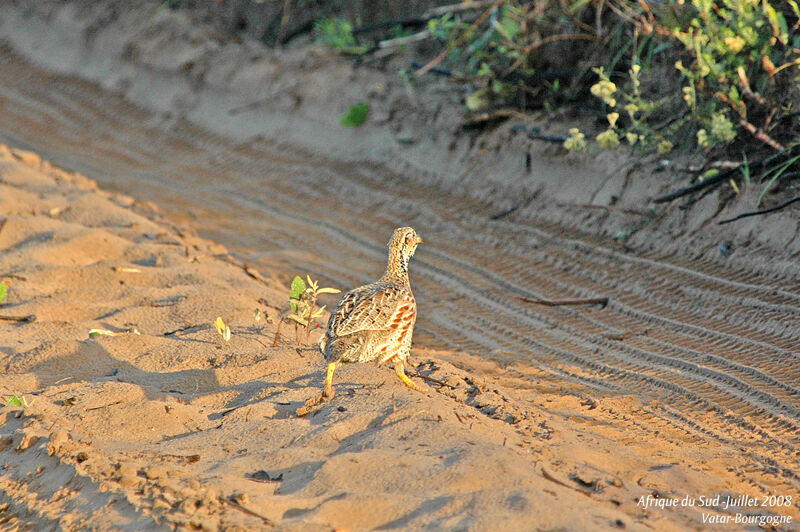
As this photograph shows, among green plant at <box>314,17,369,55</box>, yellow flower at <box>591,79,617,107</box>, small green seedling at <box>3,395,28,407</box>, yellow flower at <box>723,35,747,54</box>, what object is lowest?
small green seedling at <box>3,395,28,407</box>

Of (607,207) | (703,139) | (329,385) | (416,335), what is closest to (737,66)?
(703,139)

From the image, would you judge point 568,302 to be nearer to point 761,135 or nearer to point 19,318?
point 761,135

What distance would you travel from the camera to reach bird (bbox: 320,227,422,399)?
4.51 m

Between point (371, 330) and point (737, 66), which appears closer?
point (371, 330)

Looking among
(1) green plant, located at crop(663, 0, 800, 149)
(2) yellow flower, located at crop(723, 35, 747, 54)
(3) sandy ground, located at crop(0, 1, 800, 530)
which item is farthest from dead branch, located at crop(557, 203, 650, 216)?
(2) yellow flower, located at crop(723, 35, 747, 54)

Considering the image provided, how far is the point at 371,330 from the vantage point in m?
4.57

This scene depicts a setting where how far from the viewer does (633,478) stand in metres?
3.89

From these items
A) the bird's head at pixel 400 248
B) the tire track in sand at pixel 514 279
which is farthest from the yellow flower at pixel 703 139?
the bird's head at pixel 400 248

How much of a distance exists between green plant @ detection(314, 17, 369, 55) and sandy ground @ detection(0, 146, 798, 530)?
672 centimetres

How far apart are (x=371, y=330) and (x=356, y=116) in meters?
7.01

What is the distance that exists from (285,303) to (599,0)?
5.39 m

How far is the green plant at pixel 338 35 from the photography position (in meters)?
12.1

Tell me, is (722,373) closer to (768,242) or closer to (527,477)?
(768,242)

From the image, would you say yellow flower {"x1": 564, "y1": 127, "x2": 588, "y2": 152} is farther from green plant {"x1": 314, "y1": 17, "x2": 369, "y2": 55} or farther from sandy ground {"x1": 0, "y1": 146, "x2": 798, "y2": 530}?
green plant {"x1": 314, "y1": 17, "x2": 369, "y2": 55}
